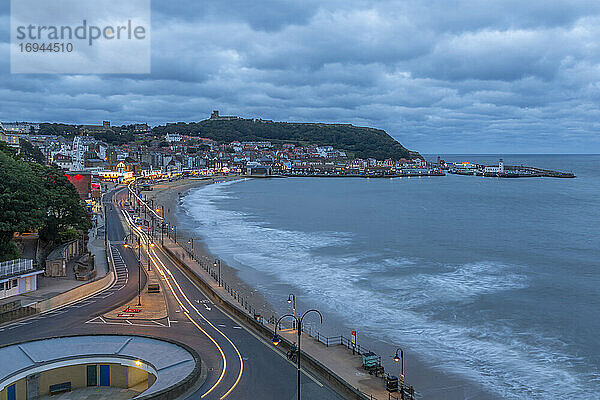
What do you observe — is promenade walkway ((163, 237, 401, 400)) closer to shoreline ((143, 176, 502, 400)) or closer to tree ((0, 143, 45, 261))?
shoreline ((143, 176, 502, 400))

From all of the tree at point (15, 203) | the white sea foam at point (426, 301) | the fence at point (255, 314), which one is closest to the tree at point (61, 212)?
the tree at point (15, 203)

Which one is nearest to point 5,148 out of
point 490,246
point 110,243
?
point 110,243

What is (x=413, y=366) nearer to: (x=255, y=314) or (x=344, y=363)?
(x=344, y=363)

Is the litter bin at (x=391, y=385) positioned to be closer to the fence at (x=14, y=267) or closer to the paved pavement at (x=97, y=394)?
the paved pavement at (x=97, y=394)

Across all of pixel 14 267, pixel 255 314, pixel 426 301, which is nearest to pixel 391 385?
pixel 255 314

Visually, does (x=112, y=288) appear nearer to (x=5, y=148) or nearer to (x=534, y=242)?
(x=5, y=148)

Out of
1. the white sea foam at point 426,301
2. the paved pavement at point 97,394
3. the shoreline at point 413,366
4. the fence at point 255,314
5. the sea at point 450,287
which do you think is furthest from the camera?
the sea at point 450,287
